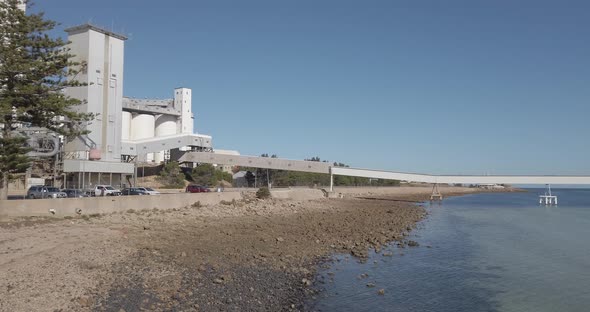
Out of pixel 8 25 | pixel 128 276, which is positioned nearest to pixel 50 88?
pixel 8 25

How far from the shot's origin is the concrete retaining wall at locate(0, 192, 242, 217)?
25.1m

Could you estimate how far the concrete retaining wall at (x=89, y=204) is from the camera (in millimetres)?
25109

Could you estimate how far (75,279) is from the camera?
14.6 metres

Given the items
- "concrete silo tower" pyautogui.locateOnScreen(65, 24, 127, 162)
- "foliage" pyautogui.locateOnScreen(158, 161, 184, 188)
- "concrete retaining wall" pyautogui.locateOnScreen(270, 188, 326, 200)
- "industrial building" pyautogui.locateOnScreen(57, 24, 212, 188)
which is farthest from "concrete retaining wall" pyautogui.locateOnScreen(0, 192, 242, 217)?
"foliage" pyautogui.locateOnScreen(158, 161, 184, 188)

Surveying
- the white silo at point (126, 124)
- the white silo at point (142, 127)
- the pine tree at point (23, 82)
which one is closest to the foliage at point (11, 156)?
the pine tree at point (23, 82)

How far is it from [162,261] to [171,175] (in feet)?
212

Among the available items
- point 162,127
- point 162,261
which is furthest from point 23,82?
point 162,127

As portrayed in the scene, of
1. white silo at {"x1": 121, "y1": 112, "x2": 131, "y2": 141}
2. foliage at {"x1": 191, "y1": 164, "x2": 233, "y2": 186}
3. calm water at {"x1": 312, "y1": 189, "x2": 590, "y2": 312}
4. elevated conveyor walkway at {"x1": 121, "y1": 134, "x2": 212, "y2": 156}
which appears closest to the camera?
calm water at {"x1": 312, "y1": 189, "x2": 590, "y2": 312}

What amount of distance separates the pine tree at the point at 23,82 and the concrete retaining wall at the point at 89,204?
2900 millimetres

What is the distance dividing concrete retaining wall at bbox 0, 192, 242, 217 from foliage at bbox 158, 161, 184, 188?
40.3 meters

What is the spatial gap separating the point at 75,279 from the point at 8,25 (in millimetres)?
20925

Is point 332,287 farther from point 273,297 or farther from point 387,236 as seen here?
point 387,236

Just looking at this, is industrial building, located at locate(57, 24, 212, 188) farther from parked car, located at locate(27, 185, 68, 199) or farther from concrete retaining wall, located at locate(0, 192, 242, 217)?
concrete retaining wall, located at locate(0, 192, 242, 217)

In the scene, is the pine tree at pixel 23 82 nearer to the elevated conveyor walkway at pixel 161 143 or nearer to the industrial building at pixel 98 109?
the industrial building at pixel 98 109
